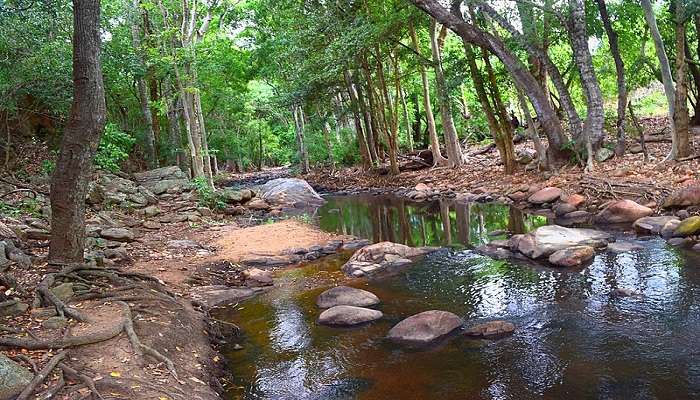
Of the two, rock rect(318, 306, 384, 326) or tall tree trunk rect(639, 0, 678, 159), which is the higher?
tall tree trunk rect(639, 0, 678, 159)

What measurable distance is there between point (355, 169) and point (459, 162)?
364 inches

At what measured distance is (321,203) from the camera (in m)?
21.8

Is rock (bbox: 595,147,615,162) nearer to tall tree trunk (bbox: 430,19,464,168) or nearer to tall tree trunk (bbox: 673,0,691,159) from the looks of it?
tall tree trunk (bbox: 673,0,691,159)

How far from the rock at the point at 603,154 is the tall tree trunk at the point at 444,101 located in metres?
5.86

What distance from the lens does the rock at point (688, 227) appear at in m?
9.13

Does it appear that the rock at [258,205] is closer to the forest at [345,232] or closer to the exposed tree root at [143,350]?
the forest at [345,232]

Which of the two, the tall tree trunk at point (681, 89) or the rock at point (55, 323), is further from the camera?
the tall tree trunk at point (681, 89)

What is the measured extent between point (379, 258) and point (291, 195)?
12328 millimetres

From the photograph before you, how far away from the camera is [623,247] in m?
9.23

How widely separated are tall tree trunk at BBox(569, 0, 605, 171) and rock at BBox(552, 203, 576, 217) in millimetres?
2228

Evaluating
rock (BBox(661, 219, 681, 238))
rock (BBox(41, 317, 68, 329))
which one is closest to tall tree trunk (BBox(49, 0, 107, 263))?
rock (BBox(41, 317, 68, 329))

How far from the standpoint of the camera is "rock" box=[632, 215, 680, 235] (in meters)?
9.92

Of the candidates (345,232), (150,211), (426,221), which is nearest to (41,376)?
(345,232)

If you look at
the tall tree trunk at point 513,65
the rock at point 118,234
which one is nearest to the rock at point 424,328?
the rock at point 118,234
